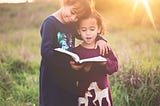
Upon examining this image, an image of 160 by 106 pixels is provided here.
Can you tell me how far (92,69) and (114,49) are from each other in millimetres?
1124

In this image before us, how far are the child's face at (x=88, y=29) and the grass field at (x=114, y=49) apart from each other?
27.2 inches

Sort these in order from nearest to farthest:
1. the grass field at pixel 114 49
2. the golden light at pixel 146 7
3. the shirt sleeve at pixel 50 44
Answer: the shirt sleeve at pixel 50 44 → the grass field at pixel 114 49 → the golden light at pixel 146 7

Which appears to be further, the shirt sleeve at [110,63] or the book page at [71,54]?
the shirt sleeve at [110,63]

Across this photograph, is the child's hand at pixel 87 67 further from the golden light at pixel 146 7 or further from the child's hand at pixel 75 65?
the golden light at pixel 146 7

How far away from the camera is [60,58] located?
12.2 ft

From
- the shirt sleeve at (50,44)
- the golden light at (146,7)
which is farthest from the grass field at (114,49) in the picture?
the shirt sleeve at (50,44)

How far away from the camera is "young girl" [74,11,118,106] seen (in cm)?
379

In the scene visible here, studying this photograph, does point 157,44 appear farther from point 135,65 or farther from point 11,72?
point 11,72

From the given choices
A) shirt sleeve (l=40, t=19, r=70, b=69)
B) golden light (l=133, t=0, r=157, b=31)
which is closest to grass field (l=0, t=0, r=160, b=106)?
golden light (l=133, t=0, r=157, b=31)

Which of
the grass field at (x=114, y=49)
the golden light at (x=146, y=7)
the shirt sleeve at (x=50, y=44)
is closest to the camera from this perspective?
the shirt sleeve at (x=50, y=44)

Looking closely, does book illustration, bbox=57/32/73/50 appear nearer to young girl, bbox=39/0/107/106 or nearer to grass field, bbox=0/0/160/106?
young girl, bbox=39/0/107/106

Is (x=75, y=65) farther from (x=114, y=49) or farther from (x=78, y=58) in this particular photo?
(x=114, y=49)

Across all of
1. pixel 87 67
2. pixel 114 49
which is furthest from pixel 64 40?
pixel 114 49

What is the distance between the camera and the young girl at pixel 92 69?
3.79 m
